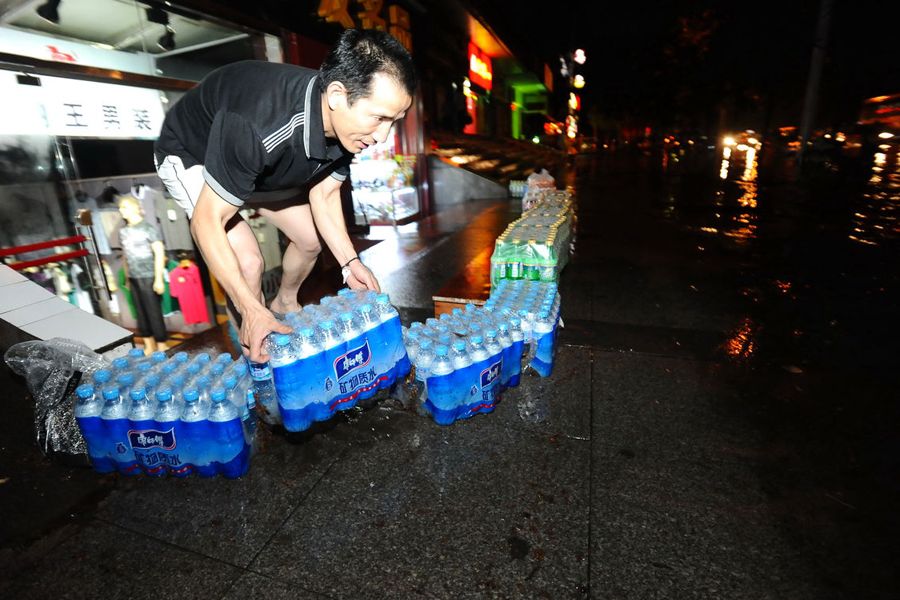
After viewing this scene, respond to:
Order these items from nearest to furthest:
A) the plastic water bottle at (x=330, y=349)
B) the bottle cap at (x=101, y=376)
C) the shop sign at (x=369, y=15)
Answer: the bottle cap at (x=101, y=376) → the plastic water bottle at (x=330, y=349) → the shop sign at (x=369, y=15)

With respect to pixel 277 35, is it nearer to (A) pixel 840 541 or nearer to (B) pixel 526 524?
(B) pixel 526 524

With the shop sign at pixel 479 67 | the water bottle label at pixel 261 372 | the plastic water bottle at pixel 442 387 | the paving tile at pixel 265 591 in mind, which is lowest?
the paving tile at pixel 265 591

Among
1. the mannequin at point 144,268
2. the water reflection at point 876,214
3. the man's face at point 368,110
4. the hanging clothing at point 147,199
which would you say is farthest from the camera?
the water reflection at point 876,214

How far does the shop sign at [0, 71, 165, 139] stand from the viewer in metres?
4.02

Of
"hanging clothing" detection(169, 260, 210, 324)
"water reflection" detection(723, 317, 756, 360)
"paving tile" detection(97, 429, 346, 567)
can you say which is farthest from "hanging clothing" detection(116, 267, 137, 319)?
"water reflection" detection(723, 317, 756, 360)

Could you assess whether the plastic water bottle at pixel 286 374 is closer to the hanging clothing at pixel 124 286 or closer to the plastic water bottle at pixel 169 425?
the plastic water bottle at pixel 169 425

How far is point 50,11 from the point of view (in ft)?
14.1

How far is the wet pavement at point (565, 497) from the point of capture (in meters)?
1.83

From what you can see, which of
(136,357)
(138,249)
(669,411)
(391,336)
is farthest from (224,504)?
(138,249)

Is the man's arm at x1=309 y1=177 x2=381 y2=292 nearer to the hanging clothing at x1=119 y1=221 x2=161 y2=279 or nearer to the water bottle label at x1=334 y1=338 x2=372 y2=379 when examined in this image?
the water bottle label at x1=334 y1=338 x2=372 y2=379

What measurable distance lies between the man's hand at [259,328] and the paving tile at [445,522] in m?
0.78

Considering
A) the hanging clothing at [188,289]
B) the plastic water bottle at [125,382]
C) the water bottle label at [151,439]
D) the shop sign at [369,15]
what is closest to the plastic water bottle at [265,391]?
the water bottle label at [151,439]

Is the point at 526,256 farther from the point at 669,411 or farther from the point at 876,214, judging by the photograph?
the point at 876,214

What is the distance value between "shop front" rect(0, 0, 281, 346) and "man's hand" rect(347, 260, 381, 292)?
2.98 metres
